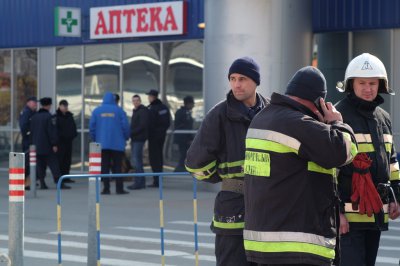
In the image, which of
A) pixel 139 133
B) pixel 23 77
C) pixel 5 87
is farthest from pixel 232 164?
pixel 5 87

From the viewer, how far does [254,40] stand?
66.5ft

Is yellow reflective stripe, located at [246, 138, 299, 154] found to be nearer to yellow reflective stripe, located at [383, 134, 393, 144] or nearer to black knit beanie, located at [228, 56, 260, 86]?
black knit beanie, located at [228, 56, 260, 86]

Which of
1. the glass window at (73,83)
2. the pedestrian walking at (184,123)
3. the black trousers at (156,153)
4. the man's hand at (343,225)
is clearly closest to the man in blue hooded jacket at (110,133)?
the black trousers at (156,153)

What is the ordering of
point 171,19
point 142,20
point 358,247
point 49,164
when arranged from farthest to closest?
point 142,20 → point 171,19 → point 49,164 → point 358,247

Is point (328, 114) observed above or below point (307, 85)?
below

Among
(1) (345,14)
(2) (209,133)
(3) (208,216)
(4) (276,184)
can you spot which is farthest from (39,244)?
(1) (345,14)

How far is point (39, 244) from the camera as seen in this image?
43.2ft

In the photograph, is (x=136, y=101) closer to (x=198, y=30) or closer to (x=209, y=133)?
(x=198, y=30)

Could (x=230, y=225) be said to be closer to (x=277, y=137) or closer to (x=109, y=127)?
(x=277, y=137)

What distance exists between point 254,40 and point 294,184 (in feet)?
48.3

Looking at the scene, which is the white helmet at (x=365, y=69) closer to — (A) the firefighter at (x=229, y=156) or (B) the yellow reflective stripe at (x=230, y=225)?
(A) the firefighter at (x=229, y=156)

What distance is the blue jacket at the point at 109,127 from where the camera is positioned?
65.2 ft

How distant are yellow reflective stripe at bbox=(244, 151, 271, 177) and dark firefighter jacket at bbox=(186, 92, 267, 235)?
1.03 metres

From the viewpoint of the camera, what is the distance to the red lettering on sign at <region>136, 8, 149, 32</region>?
80.5 ft
